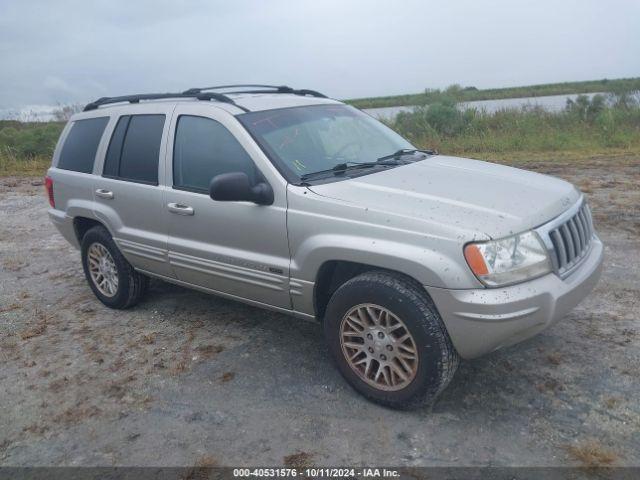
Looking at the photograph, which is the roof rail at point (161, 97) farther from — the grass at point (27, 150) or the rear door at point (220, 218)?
the grass at point (27, 150)

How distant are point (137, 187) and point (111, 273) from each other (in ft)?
3.31

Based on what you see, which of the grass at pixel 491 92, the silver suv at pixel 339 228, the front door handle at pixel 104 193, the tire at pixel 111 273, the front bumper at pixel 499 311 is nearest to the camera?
the front bumper at pixel 499 311

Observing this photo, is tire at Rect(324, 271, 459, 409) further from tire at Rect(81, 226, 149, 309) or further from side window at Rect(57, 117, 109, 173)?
side window at Rect(57, 117, 109, 173)

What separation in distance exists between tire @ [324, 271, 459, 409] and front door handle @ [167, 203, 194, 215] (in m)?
1.35

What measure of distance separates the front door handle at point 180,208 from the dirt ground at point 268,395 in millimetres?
991

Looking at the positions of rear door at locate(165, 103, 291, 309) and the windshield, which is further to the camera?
the windshield

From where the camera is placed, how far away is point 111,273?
17.6ft

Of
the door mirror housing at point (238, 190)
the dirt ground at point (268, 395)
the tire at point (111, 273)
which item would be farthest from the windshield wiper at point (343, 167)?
the tire at point (111, 273)

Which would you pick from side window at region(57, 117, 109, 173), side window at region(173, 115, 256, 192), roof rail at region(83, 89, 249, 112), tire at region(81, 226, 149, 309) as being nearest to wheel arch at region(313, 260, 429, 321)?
side window at region(173, 115, 256, 192)

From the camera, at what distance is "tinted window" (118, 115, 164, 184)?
4707mm

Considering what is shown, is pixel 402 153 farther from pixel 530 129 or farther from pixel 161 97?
pixel 530 129

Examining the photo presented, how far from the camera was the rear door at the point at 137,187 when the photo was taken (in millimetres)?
4664

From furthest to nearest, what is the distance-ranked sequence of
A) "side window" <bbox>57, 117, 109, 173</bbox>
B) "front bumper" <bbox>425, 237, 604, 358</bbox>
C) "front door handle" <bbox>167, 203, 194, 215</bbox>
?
"side window" <bbox>57, 117, 109, 173</bbox> < "front door handle" <bbox>167, 203, 194, 215</bbox> < "front bumper" <bbox>425, 237, 604, 358</bbox>

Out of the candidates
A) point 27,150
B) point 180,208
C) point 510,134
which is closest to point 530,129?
point 510,134
